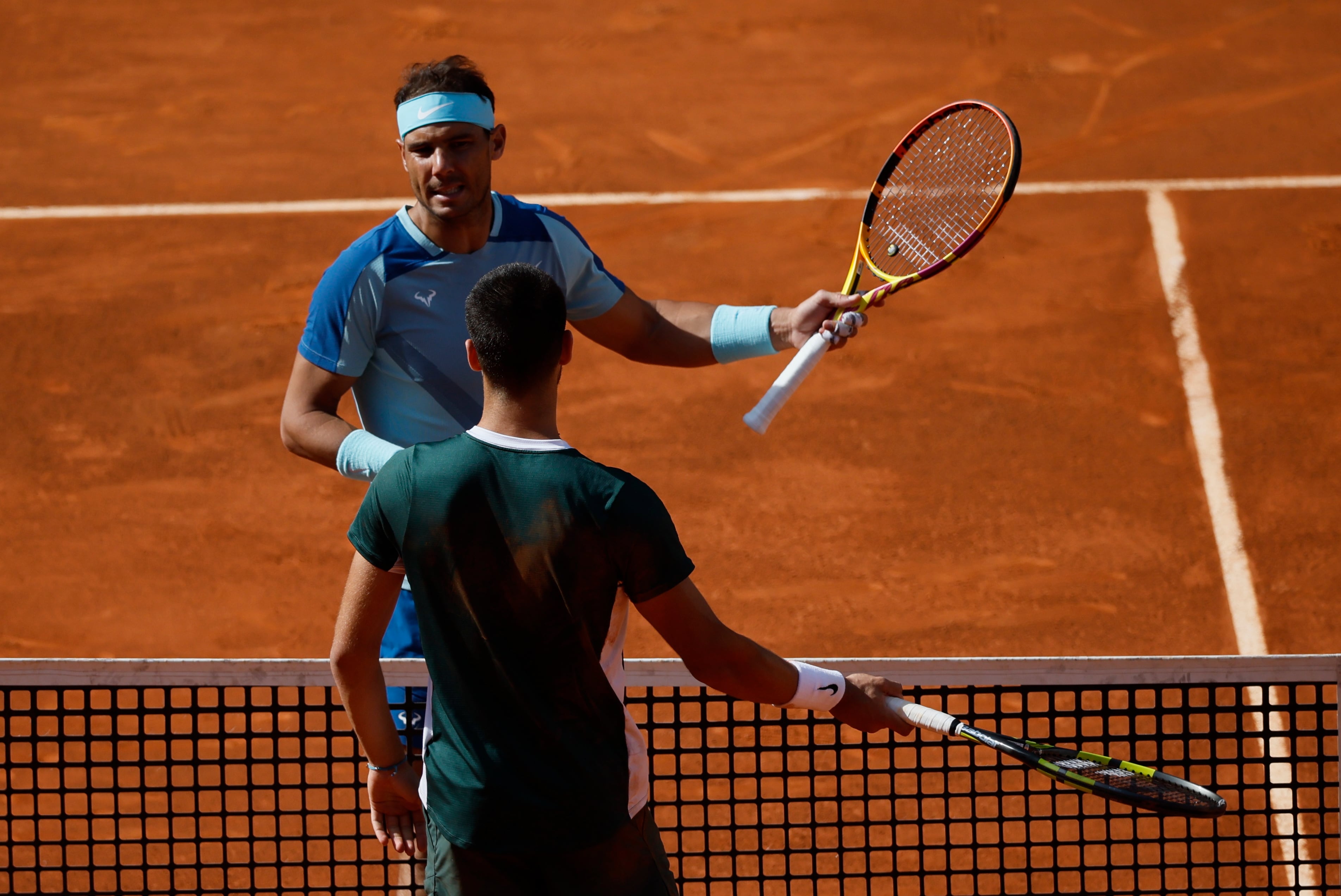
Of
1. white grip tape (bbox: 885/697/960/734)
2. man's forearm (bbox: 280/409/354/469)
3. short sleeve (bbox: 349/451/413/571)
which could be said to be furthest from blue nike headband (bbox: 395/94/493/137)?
white grip tape (bbox: 885/697/960/734)

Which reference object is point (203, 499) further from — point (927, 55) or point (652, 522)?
point (927, 55)

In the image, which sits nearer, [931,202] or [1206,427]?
[931,202]

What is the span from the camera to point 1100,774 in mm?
2822

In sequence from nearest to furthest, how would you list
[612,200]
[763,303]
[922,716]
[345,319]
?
[922,716] < [345,319] < [763,303] < [612,200]

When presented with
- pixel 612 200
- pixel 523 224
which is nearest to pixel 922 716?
pixel 523 224

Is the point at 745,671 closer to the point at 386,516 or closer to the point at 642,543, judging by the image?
the point at 642,543

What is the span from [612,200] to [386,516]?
25.9ft

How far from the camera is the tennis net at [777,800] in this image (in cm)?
343

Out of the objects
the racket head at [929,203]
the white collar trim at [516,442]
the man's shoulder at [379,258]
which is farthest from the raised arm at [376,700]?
the racket head at [929,203]

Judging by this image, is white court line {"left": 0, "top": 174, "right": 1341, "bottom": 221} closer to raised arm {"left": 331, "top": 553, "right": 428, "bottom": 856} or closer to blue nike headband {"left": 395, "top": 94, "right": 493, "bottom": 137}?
blue nike headband {"left": 395, "top": 94, "right": 493, "bottom": 137}

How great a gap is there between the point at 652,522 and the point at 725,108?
364 inches

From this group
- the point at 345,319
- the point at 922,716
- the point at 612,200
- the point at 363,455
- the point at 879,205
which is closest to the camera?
the point at 922,716

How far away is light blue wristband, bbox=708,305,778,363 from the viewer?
143 inches

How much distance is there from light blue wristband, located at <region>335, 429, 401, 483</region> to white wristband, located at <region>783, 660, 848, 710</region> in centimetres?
100
